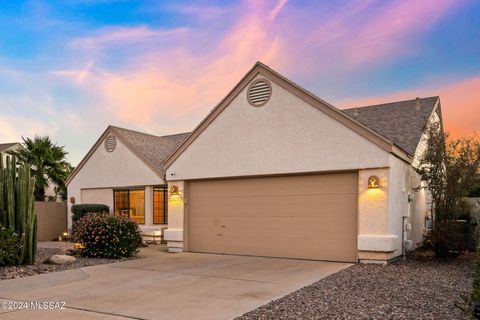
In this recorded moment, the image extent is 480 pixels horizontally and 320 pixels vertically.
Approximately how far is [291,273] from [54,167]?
17.8 meters

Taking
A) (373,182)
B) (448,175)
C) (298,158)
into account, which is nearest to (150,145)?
(298,158)

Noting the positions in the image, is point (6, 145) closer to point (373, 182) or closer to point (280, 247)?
point (280, 247)

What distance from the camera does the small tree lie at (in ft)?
39.2

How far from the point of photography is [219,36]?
14.9 m

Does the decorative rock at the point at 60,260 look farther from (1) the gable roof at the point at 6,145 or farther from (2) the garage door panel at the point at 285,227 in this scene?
(1) the gable roof at the point at 6,145

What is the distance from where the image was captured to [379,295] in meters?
7.39

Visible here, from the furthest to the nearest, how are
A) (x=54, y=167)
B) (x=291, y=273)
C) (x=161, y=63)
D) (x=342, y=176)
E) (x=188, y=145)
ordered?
(x=54, y=167) < (x=161, y=63) < (x=188, y=145) < (x=342, y=176) < (x=291, y=273)

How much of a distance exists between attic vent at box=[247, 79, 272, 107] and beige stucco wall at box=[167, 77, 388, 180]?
0.16m

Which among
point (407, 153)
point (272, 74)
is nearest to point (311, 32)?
point (272, 74)

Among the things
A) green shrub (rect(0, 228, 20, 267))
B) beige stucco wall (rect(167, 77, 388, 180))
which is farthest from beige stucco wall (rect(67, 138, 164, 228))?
green shrub (rect(0, 228, 20, 267))

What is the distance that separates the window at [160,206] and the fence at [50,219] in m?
5.73

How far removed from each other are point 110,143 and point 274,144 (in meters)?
9.75

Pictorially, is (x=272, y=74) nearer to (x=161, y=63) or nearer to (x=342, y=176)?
(x=342, y=176)

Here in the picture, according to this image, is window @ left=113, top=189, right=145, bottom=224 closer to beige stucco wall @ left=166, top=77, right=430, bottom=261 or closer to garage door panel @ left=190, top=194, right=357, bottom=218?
beige stucco wall @ left=166, top=77, right=430, bottom=261
